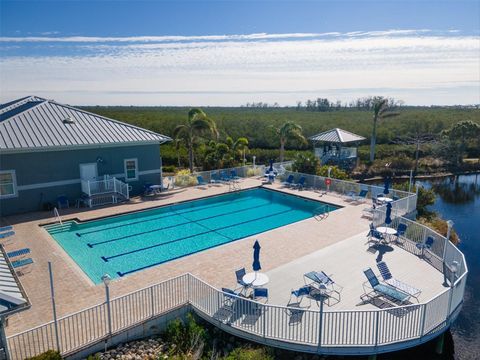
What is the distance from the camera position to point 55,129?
19.3 meters

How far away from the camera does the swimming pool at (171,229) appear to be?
14.1 m

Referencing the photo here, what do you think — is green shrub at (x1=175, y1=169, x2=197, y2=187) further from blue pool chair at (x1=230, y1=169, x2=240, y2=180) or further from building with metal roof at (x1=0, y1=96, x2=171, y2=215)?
blue pool chair at (x1=230, y1=169, x2=240, y2=180)

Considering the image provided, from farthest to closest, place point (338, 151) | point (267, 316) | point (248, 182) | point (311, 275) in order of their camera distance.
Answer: point (338, 151) → point (248, 182) → point (311, 275) → point (267, 316)

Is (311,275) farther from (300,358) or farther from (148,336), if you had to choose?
(148,336)

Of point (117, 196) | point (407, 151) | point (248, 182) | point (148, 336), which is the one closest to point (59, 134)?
point (117, 196)

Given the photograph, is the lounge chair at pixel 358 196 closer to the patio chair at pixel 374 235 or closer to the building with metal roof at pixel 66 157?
the patio chair at pixel 374 235

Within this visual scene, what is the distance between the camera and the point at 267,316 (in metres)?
8.99

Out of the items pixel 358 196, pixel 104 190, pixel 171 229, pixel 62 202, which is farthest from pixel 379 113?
pixel 62 202

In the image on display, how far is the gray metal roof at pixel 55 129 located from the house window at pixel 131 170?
4.11 feet

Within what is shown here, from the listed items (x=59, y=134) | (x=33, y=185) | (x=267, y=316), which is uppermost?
(x=59, y=134)

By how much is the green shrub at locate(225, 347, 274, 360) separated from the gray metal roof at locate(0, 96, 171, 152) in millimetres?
14245

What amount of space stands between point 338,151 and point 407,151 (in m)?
12.8

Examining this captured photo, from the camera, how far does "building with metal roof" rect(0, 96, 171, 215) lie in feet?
58.8

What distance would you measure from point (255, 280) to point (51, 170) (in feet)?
44.1
